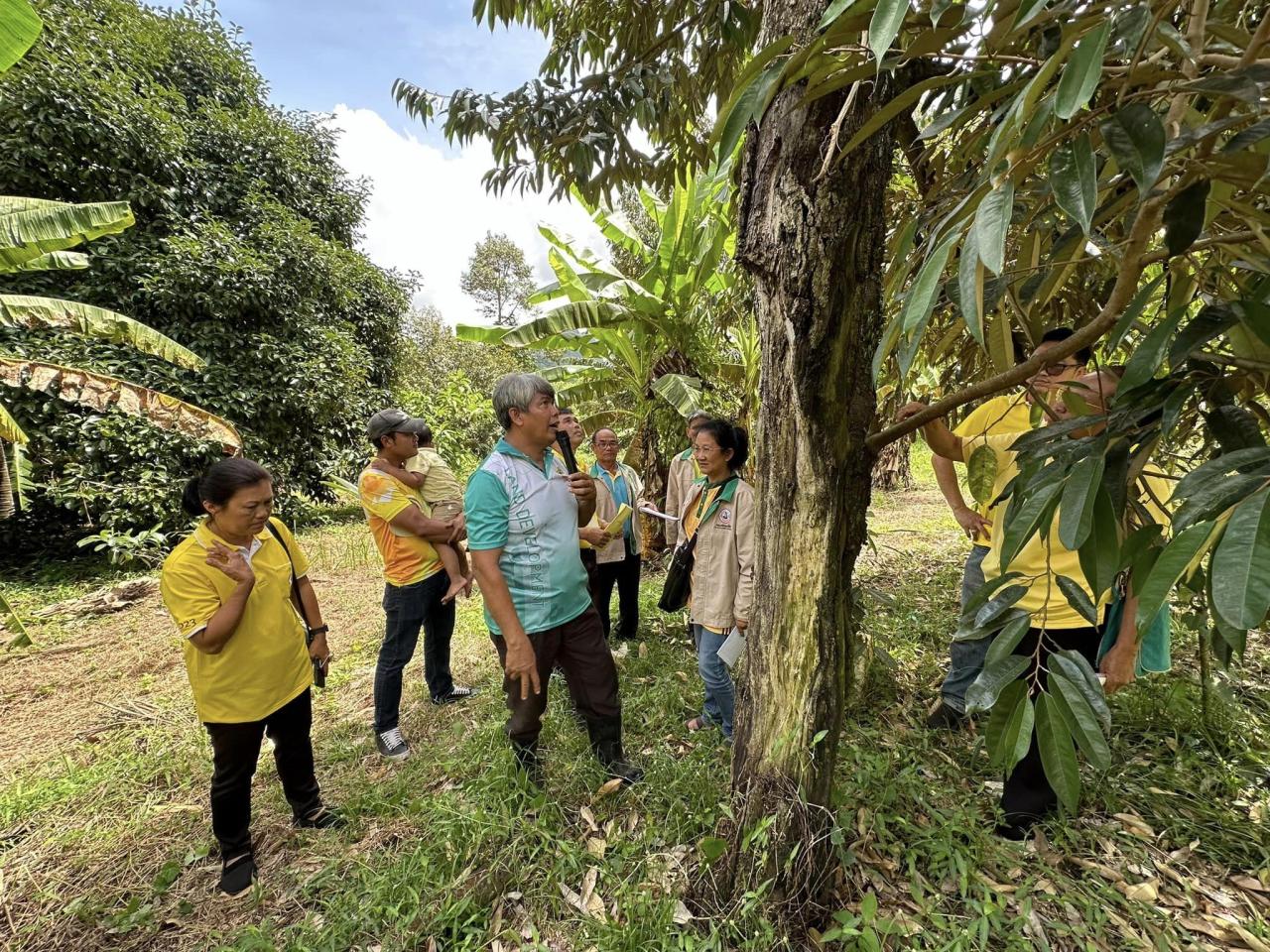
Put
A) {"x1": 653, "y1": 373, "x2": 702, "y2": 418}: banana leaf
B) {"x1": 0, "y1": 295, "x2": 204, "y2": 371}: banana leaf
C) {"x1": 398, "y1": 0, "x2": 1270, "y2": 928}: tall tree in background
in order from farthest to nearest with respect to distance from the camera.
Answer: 1. {"x1": 653, "y1": 373, "x2": 702, "y2": 418}: banana leaf
2. {"x1": 0, "y1": 295, "x2": 204, "y2": 371}: banana leaf
3. {"x1": 398, "y1": 0, "x2": 1270, "y2": 928}: tall tree in background

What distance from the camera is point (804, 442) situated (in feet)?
4.95

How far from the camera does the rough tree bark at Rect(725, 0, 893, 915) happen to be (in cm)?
141

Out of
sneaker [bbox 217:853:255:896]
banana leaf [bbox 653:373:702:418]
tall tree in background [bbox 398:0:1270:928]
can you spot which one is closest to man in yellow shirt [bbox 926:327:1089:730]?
tall tree in background [bbox 398:0:1270:928]

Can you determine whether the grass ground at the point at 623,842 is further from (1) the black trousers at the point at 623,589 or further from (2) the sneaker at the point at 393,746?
(1) the black trousers at the point at 623,589

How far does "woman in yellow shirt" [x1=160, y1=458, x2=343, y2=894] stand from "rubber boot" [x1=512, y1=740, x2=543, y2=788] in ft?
2.98

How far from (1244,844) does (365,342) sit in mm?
12257

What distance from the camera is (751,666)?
168 centimetres

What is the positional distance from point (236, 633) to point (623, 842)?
161 cm

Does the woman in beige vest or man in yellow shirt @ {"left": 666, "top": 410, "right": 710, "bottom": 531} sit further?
man in yellow shirt @ {"left": 666, "top": 410, "right": 710, "bottom": 531}

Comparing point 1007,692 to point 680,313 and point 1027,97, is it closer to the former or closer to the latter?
point 1027,97

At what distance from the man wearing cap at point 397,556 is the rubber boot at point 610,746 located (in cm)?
106

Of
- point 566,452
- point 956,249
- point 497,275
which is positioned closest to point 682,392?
point 566,452

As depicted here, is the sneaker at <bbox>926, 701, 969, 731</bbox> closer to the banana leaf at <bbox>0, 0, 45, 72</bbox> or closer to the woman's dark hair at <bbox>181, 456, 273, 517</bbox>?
the woman's dark hair at <bbox>181, 456, 273, 517</bbox>

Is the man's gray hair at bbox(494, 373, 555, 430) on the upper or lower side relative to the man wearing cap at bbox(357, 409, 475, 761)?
upper
